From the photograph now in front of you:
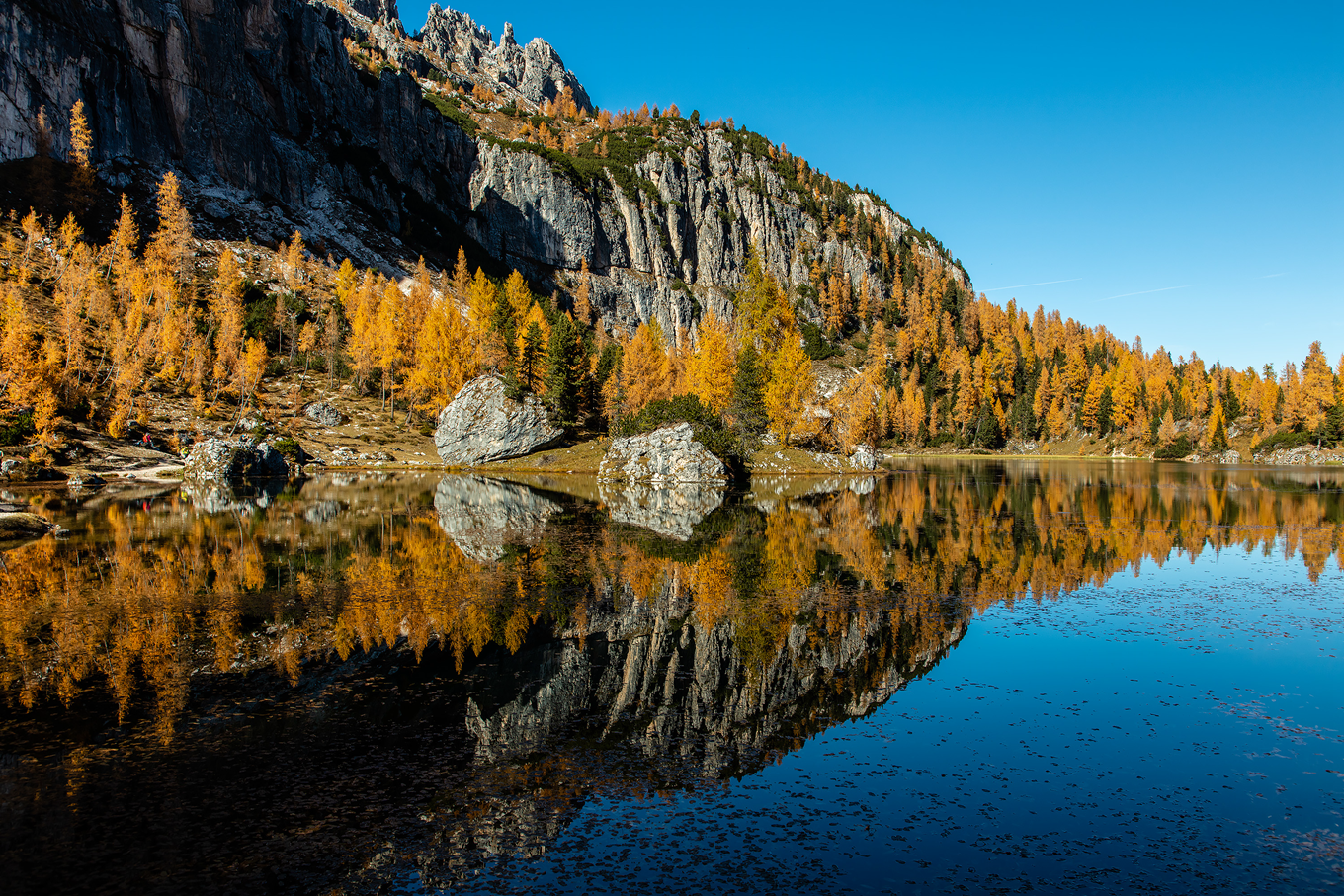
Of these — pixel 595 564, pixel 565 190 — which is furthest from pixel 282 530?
pixel 565 190

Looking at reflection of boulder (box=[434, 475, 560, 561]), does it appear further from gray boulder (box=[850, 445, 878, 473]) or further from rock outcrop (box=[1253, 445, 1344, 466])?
rock outcrop (box=[1253, 445, 1344, 466])

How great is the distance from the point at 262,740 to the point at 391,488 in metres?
48.2

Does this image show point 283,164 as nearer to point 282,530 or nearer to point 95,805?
point 282,530

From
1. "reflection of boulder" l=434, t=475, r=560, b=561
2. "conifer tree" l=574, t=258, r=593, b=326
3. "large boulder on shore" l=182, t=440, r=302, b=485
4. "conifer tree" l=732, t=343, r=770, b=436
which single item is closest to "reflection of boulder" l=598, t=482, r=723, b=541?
"reflection of boulder" l=434, t=475, r=560, b=561

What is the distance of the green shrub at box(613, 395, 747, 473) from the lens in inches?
2628

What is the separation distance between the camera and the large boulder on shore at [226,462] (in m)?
63.2

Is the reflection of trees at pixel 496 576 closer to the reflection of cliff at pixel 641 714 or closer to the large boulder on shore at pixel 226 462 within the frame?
the reflection of cliff at pixel 641 714

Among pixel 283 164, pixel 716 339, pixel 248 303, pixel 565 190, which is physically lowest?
pixel 716 339

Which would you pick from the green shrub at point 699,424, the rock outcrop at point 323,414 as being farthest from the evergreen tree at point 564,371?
the rock outcrop at point 323,414

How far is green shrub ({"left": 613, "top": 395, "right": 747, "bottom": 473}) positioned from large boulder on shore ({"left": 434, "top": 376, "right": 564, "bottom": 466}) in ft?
49.9

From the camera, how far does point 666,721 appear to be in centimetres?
1275

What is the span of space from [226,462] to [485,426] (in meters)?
25.3

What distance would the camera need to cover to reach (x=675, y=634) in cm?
1795

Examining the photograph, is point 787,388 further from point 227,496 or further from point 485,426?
point 227,496
